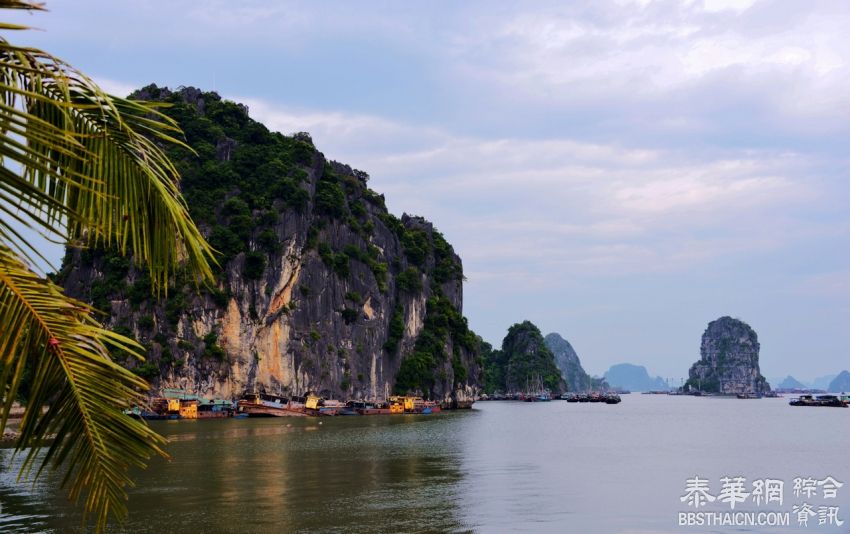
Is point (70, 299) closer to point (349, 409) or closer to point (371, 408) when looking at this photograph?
point (349, 409)

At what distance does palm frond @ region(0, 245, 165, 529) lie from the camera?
460 centimetres

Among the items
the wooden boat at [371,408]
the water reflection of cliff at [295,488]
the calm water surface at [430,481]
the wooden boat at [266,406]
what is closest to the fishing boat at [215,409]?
the wooden boat at [266,406]

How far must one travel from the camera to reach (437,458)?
1634 inches

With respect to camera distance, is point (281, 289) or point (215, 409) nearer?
point (215, 409)

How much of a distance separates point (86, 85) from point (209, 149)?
349 feet

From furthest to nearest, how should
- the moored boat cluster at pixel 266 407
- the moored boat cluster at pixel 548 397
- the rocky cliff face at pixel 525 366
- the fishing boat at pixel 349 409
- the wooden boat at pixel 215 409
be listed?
1. the rocky cliff face at pixel 525 366
2. the moored boat cluster at pixel 548 397
3. the fishing boat at pixel 349 409
4. the wooden boat at pixel 215 409
5. the moored boat cluster at pixel 266 407

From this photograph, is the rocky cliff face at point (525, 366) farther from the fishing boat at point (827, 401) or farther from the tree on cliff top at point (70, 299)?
the tree on cliff top at point (70, 299)

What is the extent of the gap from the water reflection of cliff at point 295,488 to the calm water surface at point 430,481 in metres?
0.06

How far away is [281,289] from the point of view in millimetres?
98875

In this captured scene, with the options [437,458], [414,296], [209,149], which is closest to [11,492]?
[437,458]

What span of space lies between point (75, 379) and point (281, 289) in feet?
314

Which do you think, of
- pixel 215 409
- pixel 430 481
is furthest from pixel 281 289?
pixel 430 481

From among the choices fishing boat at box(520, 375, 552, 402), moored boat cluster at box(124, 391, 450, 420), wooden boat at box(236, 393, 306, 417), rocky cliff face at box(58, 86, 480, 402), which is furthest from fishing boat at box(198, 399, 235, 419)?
fishing boat at box(520, 375, 552, 402)

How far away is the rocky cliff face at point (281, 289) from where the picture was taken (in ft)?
299
